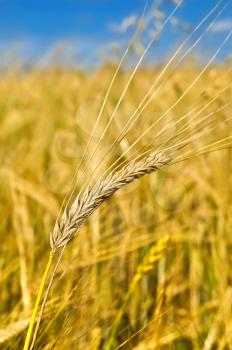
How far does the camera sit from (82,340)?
73 cm

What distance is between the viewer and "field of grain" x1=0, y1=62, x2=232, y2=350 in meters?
0.65

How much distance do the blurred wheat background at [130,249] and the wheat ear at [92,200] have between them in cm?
2

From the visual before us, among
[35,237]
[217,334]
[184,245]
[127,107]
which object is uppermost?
[127,107]

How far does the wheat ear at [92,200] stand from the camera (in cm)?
50

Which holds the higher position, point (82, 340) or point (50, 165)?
point (50, 165)

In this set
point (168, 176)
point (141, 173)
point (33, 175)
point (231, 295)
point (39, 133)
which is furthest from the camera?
point (39, 133)

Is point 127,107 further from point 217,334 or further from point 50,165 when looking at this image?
point 217,334

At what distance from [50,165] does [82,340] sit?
1.14m

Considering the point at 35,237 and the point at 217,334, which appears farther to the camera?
the point at 35,237

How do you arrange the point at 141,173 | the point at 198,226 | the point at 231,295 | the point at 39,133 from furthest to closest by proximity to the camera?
the point at 39,133 < the point at 198,226 < the point at 231,295 < the point at 141,173

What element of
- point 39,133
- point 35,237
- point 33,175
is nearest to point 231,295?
point 35,237

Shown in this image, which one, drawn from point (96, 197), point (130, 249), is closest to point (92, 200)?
point (96, 197)

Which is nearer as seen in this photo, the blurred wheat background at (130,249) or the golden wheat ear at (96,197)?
the golden wheat ear at (96,197)

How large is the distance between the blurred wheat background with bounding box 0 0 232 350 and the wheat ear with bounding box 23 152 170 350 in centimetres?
2
